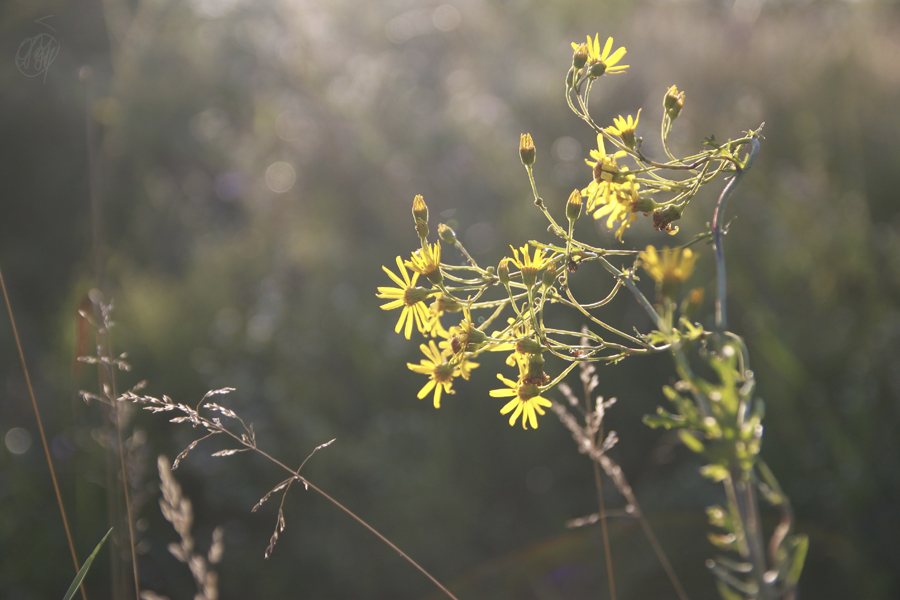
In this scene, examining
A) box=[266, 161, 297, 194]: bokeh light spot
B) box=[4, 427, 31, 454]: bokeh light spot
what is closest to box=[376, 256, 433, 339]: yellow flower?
box=[4, 427, 31, 454]: bokeh light spot

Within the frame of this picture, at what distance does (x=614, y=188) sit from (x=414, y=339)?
247 centimetres

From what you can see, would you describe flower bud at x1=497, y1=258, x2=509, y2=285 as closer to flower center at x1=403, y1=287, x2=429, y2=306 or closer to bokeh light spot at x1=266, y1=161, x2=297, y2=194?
flower center at x1=403, y1=287, x2=429, y2=306

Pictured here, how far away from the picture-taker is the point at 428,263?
1032 millimetres

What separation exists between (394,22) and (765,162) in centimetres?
519

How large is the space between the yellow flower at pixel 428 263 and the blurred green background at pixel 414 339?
1172mm

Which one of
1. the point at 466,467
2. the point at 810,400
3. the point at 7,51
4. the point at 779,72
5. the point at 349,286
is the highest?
the point at 7,51

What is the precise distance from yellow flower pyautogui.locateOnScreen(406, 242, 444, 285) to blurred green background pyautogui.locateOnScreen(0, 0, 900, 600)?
3.85ft

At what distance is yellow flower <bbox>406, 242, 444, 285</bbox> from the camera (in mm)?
1021

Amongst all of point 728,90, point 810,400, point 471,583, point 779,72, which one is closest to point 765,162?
point 728,90

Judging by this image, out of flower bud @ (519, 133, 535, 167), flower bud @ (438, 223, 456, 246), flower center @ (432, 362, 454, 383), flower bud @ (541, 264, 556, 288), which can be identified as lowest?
flower center @ (432, 362, 454, 383)

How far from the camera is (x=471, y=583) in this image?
273 cm

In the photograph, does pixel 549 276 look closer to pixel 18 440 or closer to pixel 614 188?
pixel 614 188

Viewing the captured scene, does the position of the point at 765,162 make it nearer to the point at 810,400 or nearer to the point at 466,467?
the point at 810,400
